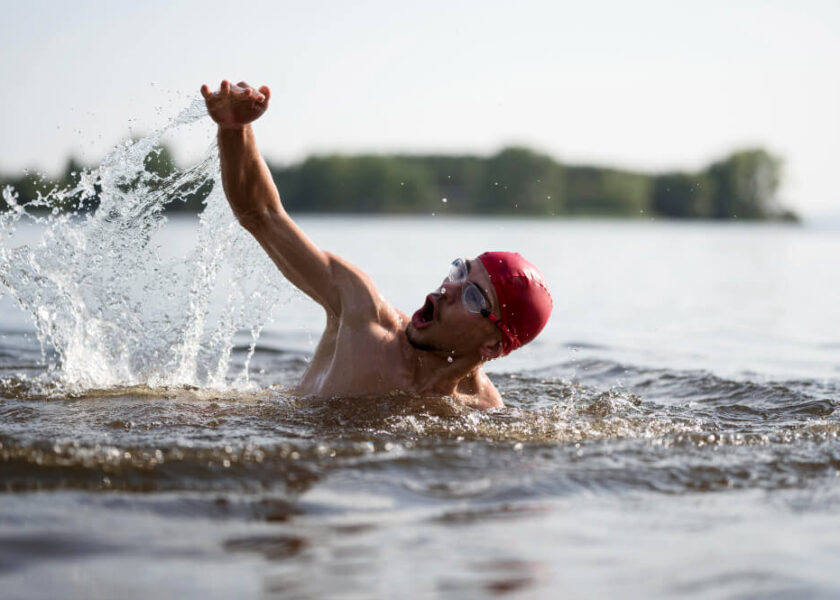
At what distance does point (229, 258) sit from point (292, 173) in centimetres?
7349

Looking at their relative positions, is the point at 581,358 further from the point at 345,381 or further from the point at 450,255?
the point at 450,255

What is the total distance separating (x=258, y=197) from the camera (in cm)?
489

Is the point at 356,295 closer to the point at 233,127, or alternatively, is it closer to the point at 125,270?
the point at 233,127

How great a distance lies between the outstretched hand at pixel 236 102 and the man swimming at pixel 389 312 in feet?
0.67

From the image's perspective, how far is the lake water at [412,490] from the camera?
2.99 metres

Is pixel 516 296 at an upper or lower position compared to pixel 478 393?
upper

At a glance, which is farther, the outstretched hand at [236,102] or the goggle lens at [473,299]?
the goggle lens at [473,299]

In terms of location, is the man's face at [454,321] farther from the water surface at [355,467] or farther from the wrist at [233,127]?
the wrist at [233,127]

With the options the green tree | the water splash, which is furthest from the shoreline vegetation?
the water splash

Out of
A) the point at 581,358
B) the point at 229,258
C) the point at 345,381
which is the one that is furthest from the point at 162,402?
the point at 581,358

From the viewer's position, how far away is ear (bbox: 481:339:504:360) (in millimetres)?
5125

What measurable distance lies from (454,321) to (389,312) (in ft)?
1.20

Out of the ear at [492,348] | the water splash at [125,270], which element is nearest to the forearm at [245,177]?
the ear at [492,348]

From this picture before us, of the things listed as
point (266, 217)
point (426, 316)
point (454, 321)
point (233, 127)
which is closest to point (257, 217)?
point (266, 217)
